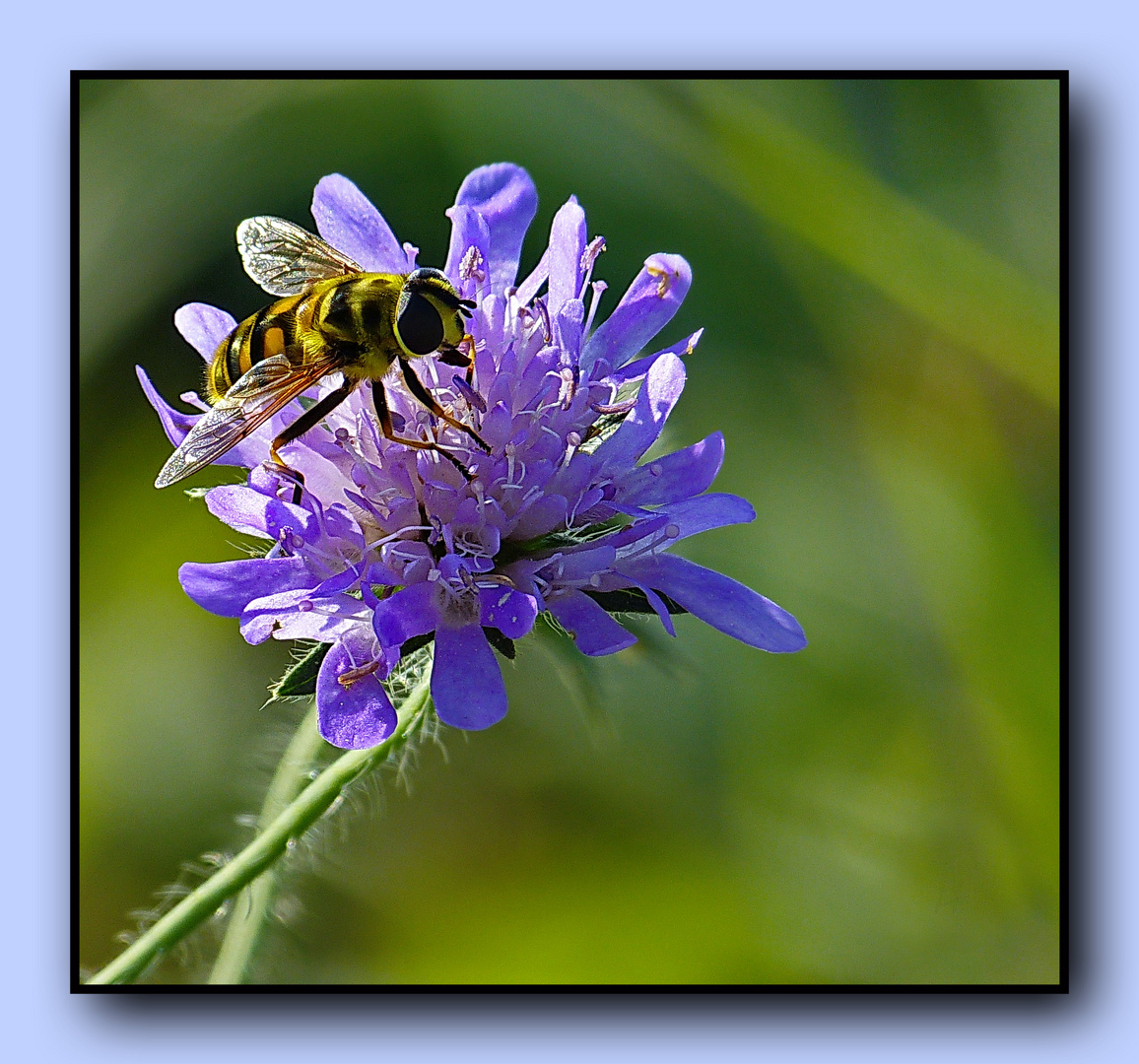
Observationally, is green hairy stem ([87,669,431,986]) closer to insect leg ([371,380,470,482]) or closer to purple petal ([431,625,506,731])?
purple petal ([431,625,506,731])

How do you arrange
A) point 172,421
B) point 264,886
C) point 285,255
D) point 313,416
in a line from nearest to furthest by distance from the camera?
point 313,416
point 172,421
point 285,255
point 264,886

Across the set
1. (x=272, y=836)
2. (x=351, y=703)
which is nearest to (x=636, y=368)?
(x=351, y=703)

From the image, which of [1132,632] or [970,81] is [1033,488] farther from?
[970,81]

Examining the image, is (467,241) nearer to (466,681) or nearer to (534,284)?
(534,284)

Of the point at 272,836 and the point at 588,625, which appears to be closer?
the point at 588,625

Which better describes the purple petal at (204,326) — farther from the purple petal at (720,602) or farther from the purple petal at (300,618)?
the purple petal at (720,602)

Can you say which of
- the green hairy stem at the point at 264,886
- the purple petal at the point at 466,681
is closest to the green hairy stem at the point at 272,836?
the green hairy stem at the point at 264,886
